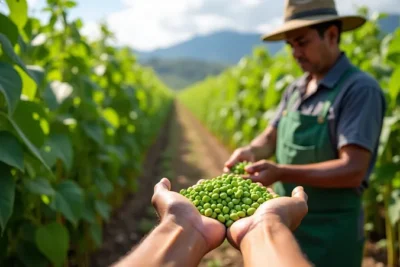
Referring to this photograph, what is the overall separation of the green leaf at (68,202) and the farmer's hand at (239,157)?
42.1 inches

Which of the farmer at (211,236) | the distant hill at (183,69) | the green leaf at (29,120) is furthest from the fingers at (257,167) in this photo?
the distant hill at (183,69)

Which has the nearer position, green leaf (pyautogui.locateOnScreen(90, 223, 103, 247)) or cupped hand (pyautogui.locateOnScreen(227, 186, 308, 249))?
cupped hand (pyautogui.locateOnScreen(227, 186, 308, 249))

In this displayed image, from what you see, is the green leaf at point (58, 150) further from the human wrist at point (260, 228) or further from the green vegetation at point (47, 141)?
the human wrist at point (260, 228)

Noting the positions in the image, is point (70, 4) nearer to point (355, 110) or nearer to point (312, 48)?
point (312, 48)

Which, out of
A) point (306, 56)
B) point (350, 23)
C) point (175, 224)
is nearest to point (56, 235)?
point (175, 224)

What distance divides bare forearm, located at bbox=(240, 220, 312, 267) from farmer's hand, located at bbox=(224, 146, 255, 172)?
3.46ft

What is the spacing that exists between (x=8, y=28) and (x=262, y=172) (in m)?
1.42

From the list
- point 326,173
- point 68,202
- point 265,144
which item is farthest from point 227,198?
point 68,202

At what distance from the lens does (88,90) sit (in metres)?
3.77

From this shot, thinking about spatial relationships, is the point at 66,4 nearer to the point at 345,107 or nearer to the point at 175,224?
the point at 345,107

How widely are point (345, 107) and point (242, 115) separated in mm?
7428

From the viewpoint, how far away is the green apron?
2441mm

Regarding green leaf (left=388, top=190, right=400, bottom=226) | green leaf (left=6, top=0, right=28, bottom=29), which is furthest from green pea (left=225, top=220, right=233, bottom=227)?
green leaf (left=388, top=190, right=400, bottom=226)

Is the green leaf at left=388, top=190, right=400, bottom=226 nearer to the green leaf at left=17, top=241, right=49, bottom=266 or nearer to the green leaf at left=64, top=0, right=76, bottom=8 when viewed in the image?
the green leaf at left=17, top=241, right=49, bottom=266
